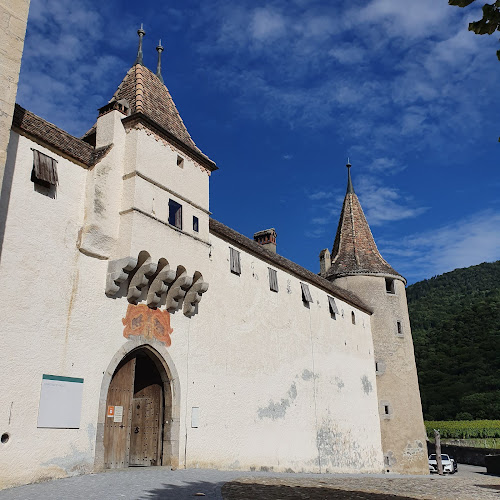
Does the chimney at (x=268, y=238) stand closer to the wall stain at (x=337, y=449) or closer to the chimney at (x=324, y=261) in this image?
the chimney at (x=324, y=261)

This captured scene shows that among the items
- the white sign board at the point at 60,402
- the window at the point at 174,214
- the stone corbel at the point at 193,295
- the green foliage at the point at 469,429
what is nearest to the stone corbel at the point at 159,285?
the stone corbel at the point at 193,295

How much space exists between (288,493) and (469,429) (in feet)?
152

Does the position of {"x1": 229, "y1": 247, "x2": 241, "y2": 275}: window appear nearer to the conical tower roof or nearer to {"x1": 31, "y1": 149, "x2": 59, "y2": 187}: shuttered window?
{"x1": 31, "y1": 149, "x2": 59, "y2": 187}: shuttered window

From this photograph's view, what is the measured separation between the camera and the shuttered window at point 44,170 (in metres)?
11.1

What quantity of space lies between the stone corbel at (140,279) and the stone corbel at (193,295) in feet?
6.07

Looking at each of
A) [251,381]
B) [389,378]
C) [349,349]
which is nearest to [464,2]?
[251,381]

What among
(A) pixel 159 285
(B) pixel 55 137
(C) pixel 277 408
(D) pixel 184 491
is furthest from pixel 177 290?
(C) pixel 277 408

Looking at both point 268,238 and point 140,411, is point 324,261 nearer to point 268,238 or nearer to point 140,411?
point 268,238

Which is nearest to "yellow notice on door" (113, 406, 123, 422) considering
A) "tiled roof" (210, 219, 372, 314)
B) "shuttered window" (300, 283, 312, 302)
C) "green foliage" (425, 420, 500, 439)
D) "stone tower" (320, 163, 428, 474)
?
"tiled roof" (210, 219, 372, 314)

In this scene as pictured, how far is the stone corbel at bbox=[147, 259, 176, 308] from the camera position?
514 inches

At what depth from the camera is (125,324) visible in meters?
12.3

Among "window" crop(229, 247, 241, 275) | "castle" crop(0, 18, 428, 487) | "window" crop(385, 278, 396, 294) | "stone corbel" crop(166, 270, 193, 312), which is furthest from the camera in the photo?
"window" crop(385, 278, 396, 294)

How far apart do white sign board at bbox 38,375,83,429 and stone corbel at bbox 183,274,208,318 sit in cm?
390

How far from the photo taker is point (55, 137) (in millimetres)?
11867
